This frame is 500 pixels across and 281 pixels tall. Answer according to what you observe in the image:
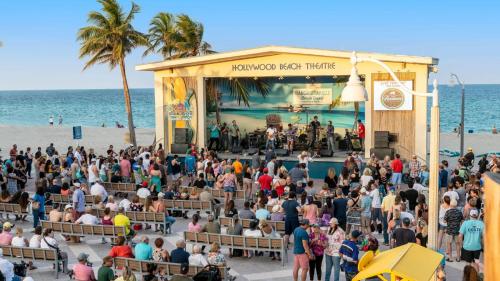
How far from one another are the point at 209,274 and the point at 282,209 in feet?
14.6

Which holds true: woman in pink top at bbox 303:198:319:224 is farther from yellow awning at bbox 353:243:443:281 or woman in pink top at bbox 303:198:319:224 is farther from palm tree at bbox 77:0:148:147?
palm tree at bbox 77:0:148:147

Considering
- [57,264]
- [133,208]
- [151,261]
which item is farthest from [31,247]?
[133,208]

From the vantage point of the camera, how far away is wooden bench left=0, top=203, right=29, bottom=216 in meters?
17.2

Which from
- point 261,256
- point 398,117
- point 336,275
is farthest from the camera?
point 398,117

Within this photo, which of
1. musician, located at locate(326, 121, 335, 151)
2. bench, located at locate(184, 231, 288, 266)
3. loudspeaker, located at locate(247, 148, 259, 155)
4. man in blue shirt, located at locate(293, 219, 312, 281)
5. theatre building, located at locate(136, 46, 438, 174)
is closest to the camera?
man in blue shirt, located at locate(293, 219, 312, 281)

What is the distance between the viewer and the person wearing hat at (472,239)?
38.5 ft

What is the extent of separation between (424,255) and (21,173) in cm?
1748

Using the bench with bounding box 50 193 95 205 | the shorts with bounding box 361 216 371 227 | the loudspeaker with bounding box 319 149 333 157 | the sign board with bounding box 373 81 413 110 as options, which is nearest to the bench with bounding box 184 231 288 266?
the shorts with bounding box 361 216 371 227

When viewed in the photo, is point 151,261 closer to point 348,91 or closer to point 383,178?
point 348,91

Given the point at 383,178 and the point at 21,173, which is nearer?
the point at 383,178

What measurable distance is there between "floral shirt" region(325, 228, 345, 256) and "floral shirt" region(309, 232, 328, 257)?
0.10 m

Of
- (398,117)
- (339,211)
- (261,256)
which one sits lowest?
(261,256)

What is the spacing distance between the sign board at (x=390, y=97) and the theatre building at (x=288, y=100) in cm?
4

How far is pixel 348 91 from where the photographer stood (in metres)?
6.71
